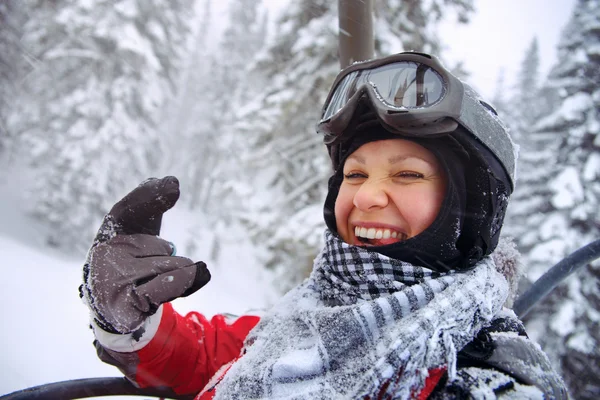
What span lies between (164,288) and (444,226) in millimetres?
1283

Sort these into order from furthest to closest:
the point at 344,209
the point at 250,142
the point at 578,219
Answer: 1. the point at 578,219
2. the point at 250,142
3. the point at 344,209

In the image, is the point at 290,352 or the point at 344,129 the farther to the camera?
the point at 344,129

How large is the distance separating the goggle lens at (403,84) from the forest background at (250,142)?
4241 mm

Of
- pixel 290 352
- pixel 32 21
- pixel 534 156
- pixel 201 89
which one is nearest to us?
pixel 290 352

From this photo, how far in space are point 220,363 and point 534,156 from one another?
48.9 ft

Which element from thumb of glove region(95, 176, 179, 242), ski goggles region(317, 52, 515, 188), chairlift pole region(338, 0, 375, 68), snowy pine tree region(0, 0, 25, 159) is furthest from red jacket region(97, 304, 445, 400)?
snowy pine tree region(0, 0, 25, 159)

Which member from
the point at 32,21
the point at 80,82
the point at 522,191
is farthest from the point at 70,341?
the point at 32,21

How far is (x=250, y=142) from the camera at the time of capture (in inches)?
318

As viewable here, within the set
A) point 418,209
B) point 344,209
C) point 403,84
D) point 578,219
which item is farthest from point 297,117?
point 578,219

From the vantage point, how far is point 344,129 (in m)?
1.86

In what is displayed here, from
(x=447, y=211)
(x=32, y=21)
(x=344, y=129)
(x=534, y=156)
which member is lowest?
(x=534, y=156)

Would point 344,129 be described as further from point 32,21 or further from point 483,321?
point 32,21

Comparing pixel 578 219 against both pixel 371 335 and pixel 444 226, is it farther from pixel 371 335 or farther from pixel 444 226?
pixel 371 335

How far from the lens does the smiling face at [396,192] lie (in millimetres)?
1545
